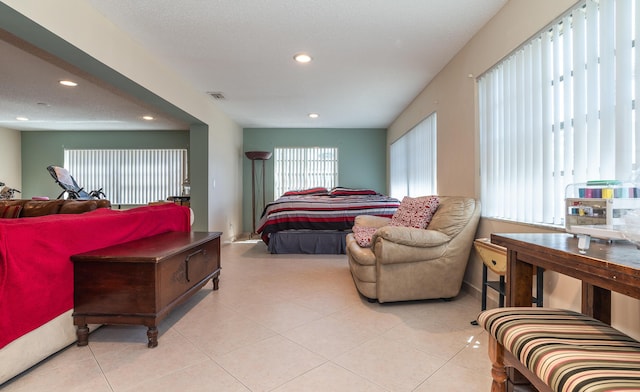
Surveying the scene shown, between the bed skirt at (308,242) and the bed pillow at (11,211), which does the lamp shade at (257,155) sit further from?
the bed pillow at (11,211)

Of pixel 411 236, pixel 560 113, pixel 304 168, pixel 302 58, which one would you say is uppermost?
pixel 302 58

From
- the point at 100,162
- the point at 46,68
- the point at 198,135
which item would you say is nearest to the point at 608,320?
the point at 198,135

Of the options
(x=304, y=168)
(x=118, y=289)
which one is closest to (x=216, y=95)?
(x=304, y=168)

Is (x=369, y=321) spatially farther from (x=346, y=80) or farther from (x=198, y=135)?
(x=198, y=135)

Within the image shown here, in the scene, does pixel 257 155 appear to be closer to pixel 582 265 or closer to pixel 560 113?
pixel 560 113

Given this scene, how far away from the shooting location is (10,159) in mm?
6293


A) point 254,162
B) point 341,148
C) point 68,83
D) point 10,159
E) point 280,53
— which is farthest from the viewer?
point 341,148

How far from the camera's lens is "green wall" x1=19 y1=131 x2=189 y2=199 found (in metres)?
6.51

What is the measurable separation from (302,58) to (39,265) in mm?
2681

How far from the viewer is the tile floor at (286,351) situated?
1447 millimetres

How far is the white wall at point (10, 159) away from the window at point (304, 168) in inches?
218

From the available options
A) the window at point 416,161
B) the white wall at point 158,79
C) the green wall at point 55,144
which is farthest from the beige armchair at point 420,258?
the green wall at point 55,144

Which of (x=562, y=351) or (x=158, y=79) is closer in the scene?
(x=562, y=351)

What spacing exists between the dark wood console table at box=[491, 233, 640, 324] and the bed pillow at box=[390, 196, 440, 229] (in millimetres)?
1275
